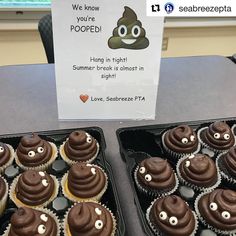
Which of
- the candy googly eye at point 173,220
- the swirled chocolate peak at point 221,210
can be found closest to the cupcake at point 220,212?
the swirled chocolate peak at point 221,210

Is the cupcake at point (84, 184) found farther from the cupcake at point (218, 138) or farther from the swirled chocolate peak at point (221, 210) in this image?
the cupcake at point (218, 138)

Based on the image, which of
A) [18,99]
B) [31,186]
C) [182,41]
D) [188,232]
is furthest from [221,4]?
[182,41]

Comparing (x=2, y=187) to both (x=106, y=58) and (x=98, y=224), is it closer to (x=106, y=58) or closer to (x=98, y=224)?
(x=98, y=224)

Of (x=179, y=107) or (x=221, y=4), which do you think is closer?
(x=221, y=4)

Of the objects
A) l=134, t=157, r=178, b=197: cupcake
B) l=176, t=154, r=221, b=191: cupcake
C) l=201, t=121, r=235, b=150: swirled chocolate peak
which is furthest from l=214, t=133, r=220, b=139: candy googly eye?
l=134, t=157, r=178, b=197: cupcake

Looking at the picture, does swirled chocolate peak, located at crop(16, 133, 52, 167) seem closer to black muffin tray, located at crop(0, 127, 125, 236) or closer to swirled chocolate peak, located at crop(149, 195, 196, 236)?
black muffin tray, located at crop(0, 127, 125, 236)

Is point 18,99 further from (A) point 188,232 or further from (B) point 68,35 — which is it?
(A) point 188,232

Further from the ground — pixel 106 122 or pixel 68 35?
pixel 68 35
